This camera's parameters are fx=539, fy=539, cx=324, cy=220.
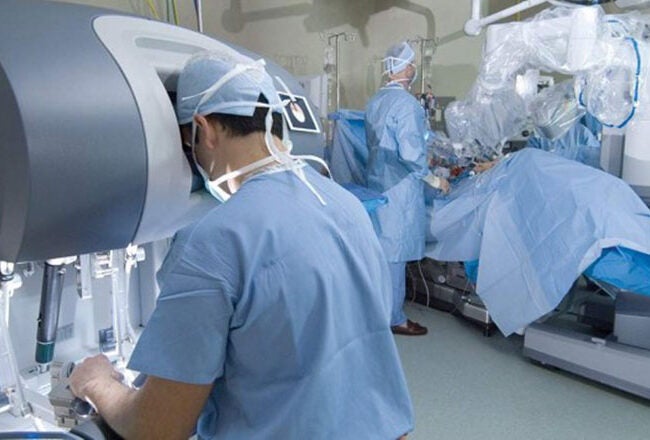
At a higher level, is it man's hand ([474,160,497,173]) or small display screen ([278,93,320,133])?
small display screen ([278,93,320,133])

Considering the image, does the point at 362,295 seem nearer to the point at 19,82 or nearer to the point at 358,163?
the point at 19,82

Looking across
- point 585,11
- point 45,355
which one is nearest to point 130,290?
point 45,355

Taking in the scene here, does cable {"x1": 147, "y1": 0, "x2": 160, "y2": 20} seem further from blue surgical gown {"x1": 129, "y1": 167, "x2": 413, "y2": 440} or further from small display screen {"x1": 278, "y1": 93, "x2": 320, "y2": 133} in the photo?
blue surgical gown {"x1": 129, "y1": 167, "x2": 413, "y2": 440}

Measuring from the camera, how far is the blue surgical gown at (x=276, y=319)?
0.75 metres

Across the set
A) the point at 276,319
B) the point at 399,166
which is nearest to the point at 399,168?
the point at 399,166

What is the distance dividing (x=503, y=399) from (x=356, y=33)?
9.97 ft

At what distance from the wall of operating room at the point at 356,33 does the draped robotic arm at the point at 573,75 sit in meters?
1.18

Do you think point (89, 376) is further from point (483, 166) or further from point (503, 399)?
point (483, 166)

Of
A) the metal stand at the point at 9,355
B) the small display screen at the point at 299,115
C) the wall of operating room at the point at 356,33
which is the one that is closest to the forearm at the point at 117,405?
the metal stand at the point at 9,355

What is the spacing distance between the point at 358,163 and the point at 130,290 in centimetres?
211

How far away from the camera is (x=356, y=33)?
4.26 metres

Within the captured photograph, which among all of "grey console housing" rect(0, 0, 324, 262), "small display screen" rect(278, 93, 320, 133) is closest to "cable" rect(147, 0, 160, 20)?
"small display screen" rect(278, 93, 320, 133)

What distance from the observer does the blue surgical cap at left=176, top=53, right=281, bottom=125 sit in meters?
0.84

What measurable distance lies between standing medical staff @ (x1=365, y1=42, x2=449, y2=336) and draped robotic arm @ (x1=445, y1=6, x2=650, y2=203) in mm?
313
